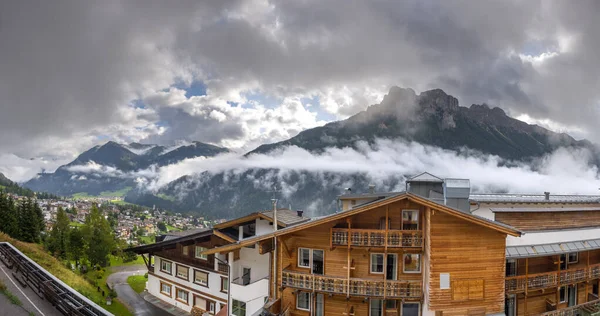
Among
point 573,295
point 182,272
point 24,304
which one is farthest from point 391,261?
point 182,272

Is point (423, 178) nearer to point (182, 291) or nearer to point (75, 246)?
point (182, 291)

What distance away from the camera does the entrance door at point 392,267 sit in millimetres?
22297

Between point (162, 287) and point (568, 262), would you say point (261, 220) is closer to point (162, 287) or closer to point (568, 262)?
point (162, 287)

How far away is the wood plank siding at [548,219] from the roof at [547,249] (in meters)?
1.58

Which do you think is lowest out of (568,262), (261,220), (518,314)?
(518,314)

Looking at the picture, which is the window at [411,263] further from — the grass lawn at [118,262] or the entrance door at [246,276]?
the grass lawn at [118,262]

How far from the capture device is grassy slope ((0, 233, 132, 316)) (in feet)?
94.4

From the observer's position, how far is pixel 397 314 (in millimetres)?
22266

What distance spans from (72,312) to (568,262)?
33208 mm

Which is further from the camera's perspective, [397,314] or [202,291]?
[202,291]

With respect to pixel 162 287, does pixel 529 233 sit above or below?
above

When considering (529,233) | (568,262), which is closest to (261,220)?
(529,233)

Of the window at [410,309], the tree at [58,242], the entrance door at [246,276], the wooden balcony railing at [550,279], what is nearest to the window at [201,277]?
the entrance door at [246,276]

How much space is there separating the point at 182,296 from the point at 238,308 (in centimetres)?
1420
